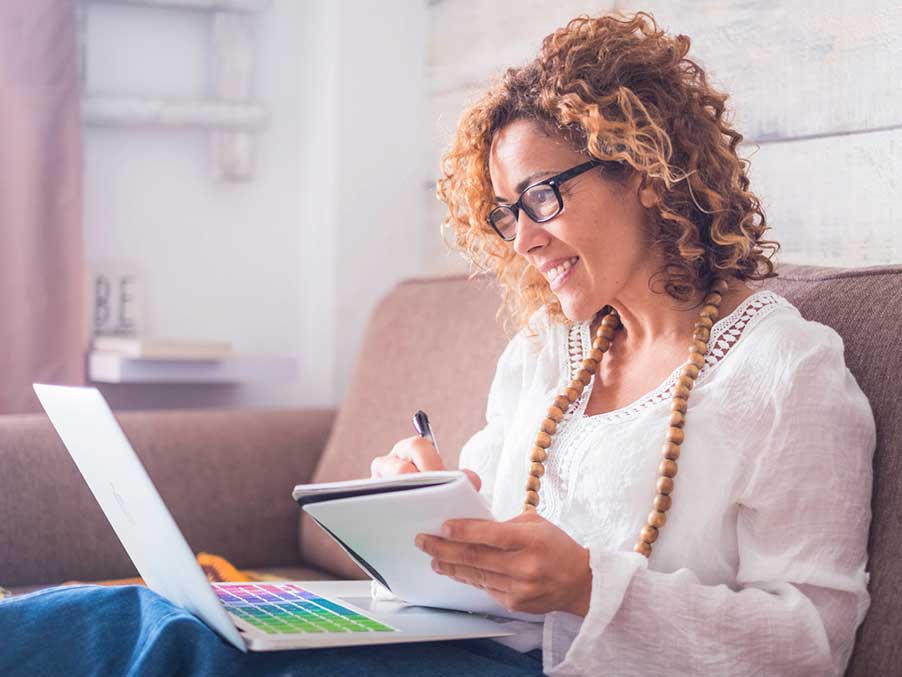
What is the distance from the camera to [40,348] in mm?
2162

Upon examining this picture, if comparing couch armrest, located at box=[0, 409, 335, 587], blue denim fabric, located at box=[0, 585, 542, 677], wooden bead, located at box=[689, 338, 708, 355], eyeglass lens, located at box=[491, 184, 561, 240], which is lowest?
couch armrest, located at box=[0, 409, 335, 587]

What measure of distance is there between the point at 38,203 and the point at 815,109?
1.42m

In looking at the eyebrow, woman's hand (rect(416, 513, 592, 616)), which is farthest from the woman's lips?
woman's hand (rect(416, 513, 592, 616))

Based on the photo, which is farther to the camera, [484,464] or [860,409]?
[484,464]

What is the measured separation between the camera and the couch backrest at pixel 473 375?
1.10 m

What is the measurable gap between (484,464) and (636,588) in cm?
44

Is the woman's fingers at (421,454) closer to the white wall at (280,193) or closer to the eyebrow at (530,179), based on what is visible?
the eyebrow at (530,179)

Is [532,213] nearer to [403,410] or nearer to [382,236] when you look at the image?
[403,410]

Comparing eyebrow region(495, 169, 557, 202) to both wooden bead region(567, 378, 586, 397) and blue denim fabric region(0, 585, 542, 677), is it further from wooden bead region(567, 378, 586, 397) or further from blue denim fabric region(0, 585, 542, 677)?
blue denim fabric region(0, 585, 542, 677)

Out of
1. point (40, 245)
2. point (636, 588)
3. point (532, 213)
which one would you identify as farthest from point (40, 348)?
point (636, 588)

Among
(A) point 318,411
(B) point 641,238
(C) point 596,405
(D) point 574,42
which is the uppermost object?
(D) point 574,42

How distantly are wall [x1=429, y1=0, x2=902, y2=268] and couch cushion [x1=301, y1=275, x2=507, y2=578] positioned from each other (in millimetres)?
420

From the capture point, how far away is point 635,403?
1242mm

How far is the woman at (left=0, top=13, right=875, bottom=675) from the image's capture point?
104 cm
